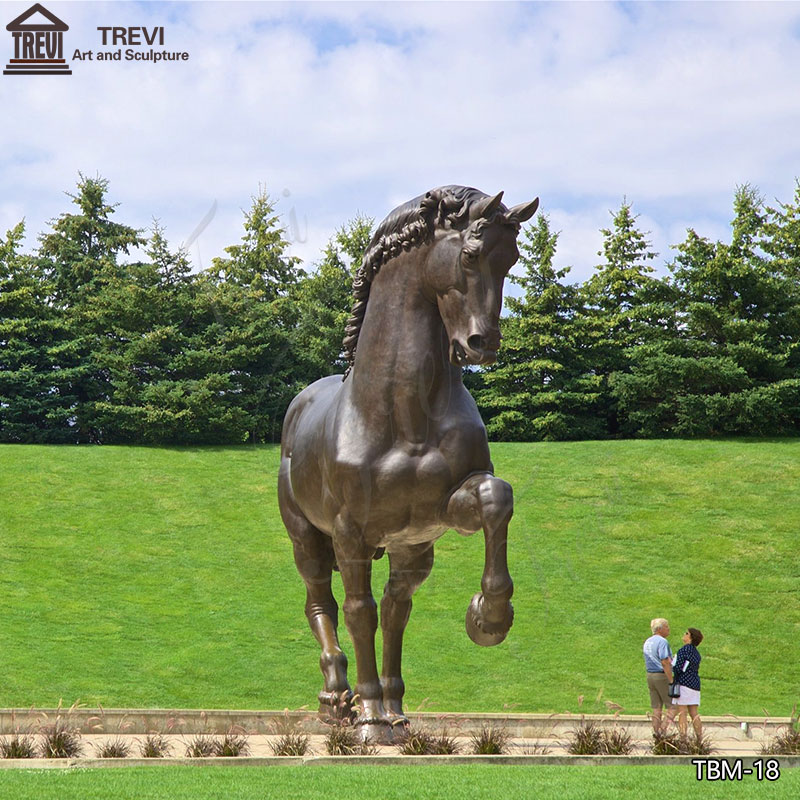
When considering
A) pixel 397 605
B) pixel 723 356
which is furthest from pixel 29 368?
pixel 397 605

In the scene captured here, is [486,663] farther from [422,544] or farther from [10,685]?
[422,544]

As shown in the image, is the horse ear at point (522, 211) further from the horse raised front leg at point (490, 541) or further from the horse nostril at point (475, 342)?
the horse raised front leg at point (490, 541)

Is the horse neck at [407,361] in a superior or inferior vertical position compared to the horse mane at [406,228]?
inferior

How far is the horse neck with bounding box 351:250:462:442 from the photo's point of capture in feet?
23.7

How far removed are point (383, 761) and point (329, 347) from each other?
1052 inches

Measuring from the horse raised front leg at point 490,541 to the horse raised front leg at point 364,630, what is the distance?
90 centimetres

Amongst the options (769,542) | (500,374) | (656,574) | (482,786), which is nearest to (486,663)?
(656,574)

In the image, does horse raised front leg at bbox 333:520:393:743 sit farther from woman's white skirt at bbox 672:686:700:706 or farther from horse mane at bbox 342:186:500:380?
woman's white skirt at bbox 672:686:700:706

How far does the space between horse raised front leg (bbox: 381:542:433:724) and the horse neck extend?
1207 millimetres

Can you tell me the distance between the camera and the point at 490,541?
661cm

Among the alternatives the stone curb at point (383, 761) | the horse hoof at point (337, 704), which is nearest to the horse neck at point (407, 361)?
the stone curb at point (383, 761)

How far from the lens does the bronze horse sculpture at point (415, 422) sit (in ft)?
22.1

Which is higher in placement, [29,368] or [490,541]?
[29,368]

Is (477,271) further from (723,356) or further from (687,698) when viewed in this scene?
(723,356)
